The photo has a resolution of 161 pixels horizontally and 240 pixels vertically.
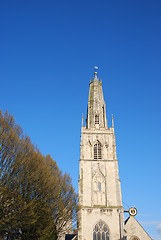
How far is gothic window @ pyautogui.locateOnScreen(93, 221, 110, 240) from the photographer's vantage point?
28469 mm

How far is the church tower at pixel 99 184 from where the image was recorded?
94.3 ft

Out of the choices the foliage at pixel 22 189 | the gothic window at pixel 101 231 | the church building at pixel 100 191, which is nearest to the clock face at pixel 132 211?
the church building at pixel 100 191

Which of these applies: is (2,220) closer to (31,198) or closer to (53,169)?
(31,198)

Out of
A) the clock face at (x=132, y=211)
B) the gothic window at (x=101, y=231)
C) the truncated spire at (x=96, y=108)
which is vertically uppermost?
the truncated spire at (x=96, y=108)

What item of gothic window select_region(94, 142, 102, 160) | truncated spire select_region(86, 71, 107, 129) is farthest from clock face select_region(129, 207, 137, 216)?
truncated spire select_region(86, 71, 107, 129)

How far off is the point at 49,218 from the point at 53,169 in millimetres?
5034

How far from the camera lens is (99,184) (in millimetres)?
31766

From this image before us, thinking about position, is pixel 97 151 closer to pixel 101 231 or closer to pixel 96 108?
pixel 96 108

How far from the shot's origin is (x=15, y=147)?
1700cm

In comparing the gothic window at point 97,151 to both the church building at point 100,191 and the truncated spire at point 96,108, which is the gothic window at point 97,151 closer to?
the church building at point 100,191

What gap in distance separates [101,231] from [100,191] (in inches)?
181

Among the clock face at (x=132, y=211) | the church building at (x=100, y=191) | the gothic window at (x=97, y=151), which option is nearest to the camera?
the church building at (x=100, y=191)

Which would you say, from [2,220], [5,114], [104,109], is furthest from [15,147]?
[104,109]

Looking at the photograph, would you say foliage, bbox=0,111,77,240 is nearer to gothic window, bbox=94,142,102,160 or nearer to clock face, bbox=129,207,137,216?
gothic window, bbox=94,142,102,160
